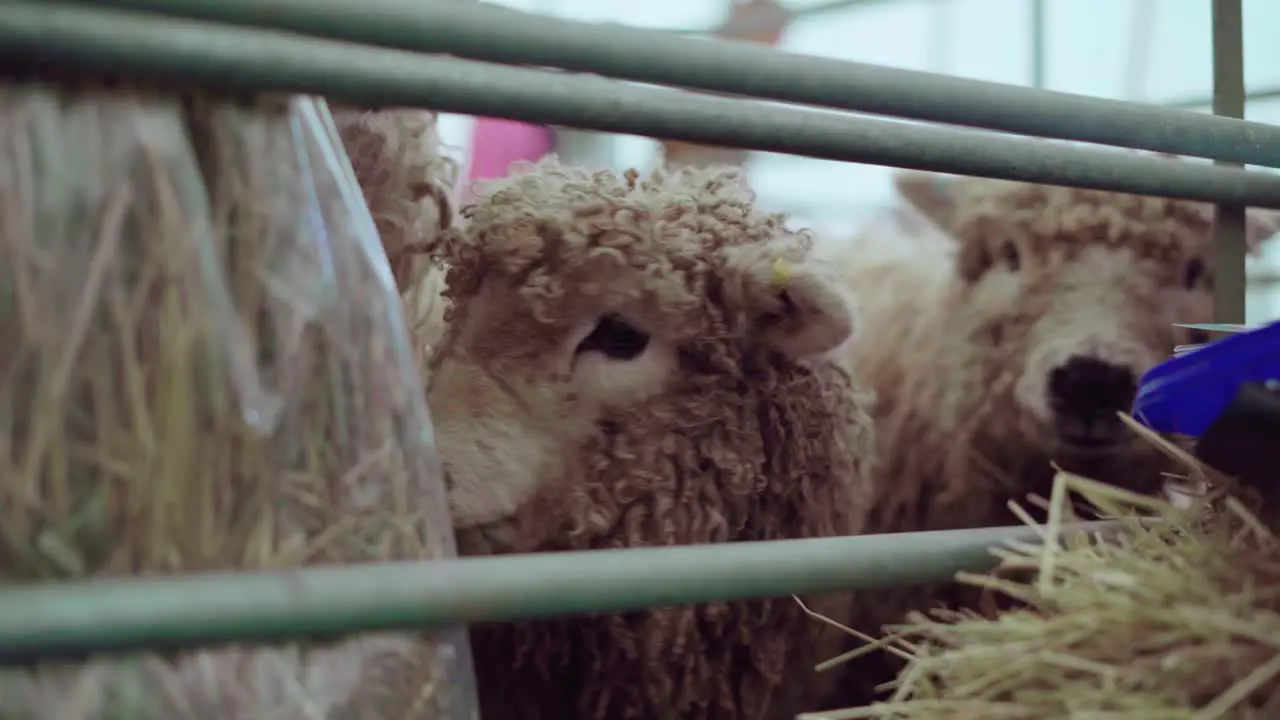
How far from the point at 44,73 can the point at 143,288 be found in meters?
0.12

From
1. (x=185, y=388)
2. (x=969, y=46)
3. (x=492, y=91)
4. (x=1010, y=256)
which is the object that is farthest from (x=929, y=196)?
(x=969, y=46)

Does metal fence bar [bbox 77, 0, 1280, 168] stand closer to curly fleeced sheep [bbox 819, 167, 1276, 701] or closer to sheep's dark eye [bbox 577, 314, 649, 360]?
sheep's dark eye [bbox 577, 314, 649, 360]

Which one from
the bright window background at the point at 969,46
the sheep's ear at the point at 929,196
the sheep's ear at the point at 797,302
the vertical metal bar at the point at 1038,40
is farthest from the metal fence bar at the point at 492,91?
the vertical metal bar at the point at 1038,40

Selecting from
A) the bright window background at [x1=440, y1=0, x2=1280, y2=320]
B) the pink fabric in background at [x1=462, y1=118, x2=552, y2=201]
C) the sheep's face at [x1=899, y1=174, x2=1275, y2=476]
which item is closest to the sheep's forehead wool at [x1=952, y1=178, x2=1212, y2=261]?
the sheep's face at [x1=899, y1=174, x2=1275, y2=476]

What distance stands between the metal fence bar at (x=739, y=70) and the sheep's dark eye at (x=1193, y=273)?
88cm

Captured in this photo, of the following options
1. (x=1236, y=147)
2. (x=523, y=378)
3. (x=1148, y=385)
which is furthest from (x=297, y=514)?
(x=1236, y=147)

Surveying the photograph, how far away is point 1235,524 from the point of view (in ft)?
2.63

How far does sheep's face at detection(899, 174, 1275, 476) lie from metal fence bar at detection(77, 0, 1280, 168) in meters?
0.75

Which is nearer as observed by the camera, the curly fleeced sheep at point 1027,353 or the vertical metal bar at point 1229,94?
the vertical metal bar at point 1229,94

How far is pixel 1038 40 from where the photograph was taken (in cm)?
376

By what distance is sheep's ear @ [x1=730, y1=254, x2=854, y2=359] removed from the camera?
1.18 m

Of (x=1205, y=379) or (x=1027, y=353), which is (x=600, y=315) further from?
(x=1027, y=353)

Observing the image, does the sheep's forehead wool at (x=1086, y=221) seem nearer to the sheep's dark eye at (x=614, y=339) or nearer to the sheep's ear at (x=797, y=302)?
the sheep's ear at (x=797, y=302)

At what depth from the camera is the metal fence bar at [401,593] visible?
1.67 feet
